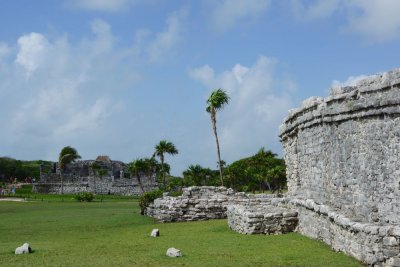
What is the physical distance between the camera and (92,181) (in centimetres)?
7825

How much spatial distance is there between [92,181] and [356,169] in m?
69.5

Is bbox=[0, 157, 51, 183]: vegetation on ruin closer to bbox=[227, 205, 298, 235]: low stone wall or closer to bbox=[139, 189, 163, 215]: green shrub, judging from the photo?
bbox=[139, 189, 163, 215]: green shrub

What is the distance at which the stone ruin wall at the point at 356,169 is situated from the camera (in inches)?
401

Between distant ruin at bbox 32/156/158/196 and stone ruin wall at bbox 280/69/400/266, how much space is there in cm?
6077

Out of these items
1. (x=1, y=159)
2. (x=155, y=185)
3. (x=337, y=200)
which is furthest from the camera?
(x=1, y=159)

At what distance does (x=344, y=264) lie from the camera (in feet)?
32.8

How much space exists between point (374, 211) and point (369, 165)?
1003mm

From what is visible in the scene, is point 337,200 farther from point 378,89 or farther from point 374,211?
point 378,89

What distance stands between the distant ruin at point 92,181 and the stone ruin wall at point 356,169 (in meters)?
60.8

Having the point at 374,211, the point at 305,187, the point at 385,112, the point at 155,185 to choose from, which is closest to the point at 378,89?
the point at 385,112

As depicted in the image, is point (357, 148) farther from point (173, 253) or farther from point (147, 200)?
point (147, 200)

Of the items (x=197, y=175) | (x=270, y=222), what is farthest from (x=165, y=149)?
(x=270, y=222)

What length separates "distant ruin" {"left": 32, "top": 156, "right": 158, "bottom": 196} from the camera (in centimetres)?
7594

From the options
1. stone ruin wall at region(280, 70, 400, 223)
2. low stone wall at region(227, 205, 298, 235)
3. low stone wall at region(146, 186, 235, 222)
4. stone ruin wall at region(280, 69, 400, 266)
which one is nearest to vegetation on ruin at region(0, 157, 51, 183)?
low stone wall at region(146, 186, 235, 222)
